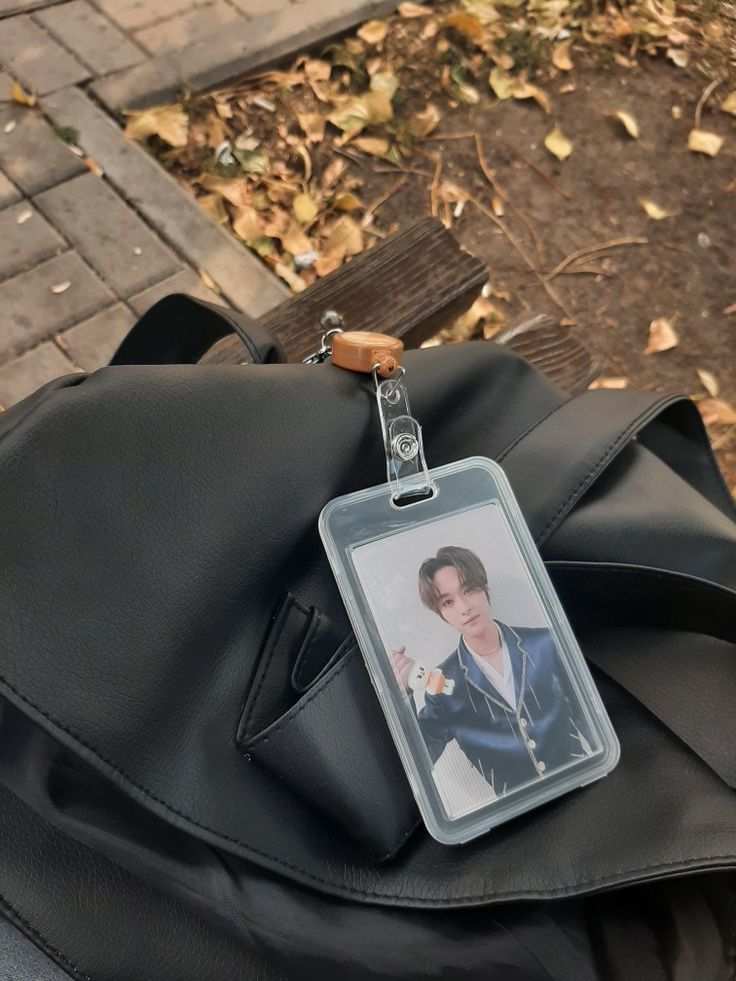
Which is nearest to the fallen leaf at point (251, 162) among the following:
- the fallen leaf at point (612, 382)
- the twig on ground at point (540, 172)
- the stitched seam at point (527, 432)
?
the twig on ground at point (540, 172)

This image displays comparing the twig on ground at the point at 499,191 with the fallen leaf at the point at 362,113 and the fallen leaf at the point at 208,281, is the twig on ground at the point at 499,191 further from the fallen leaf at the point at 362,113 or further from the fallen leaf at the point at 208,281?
the fallen leaf at the point at 208,281

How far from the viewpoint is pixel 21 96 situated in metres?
1.58

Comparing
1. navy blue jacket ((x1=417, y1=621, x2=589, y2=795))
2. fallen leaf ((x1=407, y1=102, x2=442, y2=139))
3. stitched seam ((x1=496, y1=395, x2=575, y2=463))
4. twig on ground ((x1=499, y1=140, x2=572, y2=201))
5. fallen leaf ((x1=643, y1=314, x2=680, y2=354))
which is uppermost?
stitched seam ((x1=496, y1=395, x2=575, y2=463))

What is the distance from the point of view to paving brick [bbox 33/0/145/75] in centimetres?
170

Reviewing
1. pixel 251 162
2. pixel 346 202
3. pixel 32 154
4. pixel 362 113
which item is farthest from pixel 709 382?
pixel 32 154

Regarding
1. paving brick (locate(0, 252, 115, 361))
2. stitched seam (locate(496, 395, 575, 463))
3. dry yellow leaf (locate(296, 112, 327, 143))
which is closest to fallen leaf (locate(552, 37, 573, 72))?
dry yellow leaf (locate(296, 112, 327, 143))

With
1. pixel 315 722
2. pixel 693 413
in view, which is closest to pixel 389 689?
pixel 315 722

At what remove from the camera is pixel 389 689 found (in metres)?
0.62

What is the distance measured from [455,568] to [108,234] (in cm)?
114

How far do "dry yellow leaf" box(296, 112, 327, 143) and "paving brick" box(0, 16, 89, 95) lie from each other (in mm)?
475

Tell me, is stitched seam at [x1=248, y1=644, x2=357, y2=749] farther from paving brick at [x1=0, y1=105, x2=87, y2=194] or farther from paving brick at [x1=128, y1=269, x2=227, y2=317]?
paving brick at [x1=0, y1=105, x2=87, y2=194]

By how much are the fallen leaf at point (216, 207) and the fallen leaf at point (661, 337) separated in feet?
3.19

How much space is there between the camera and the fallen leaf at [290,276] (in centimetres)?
161

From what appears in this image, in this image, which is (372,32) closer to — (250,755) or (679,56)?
(679,56)
